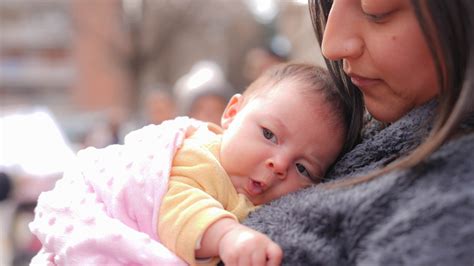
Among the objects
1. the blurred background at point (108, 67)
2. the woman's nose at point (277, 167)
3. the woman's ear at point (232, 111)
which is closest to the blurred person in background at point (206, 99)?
the blurred background at point (108, 67)

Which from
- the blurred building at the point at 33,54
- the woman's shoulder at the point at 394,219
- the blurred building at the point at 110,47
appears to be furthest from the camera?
the blurred building at the point at 33,54

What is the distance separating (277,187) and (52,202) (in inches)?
17.7

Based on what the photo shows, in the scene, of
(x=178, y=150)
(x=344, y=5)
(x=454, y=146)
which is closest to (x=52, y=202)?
(x=178, y=150)

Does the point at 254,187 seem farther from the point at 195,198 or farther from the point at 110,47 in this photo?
the point at 110,47

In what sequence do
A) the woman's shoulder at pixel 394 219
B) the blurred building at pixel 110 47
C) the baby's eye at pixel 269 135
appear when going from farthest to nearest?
the blurred building at pixel 110 47 → the baby's eye at pixel 269 135 → the woman's shoulder at pixel 394 219

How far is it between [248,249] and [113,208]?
0.31 m

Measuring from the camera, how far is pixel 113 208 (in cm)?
132

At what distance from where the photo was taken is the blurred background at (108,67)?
5.44 metres

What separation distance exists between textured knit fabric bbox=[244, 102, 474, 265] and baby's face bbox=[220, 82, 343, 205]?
195 millimetres

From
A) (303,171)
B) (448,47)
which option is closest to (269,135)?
(303,171)

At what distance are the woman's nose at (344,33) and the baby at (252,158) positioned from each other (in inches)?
7.5

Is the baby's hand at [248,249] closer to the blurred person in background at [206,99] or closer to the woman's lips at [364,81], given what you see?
the woman's lips at [364,81]

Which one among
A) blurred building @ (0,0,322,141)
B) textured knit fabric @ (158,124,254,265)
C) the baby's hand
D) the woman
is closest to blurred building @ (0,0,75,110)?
blurred building @ (0,0,322,141)

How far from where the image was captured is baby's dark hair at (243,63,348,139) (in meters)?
1.52
